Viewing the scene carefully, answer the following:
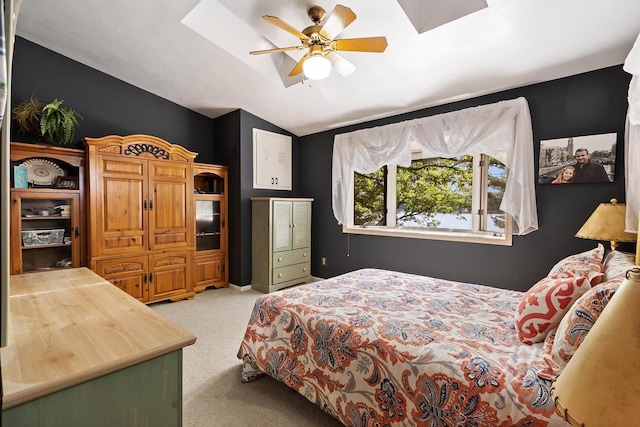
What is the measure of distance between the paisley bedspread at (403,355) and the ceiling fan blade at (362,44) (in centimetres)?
175

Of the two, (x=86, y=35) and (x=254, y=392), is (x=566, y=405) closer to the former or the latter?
(x=254, y=392)

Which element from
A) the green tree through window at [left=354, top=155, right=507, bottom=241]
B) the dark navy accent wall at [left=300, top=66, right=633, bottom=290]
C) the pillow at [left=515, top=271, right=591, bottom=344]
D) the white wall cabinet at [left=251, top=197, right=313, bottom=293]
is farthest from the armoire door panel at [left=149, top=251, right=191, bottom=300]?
the pillow at [left=515, top=271, right=591, bottom=344]

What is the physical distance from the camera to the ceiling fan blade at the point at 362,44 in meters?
2.05

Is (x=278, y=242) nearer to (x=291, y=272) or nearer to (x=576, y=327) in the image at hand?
(x=291, y=272)

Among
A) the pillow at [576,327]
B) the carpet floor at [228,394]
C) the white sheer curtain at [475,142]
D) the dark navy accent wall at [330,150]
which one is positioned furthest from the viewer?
the white sheer curtain at [475,142]

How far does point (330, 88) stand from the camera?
11.1 ft

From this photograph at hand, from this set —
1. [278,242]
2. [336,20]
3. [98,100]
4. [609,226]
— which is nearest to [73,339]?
[336,20]

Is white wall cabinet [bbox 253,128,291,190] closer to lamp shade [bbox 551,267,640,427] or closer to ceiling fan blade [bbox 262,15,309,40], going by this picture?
ceiling fan blade [bbox 262,15,309,40]

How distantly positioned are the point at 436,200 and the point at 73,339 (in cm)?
353

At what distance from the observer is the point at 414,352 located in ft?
4.45

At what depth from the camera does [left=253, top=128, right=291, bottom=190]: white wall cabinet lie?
14.0 ft

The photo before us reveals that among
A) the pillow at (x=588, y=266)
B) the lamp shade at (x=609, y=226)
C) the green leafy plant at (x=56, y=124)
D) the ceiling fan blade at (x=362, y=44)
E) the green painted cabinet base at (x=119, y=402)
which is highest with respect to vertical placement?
the ceiling fan blade at (x=362, y=44)

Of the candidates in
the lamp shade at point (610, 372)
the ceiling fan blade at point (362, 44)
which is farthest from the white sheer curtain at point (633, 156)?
the lamp shade at point (610, 372)

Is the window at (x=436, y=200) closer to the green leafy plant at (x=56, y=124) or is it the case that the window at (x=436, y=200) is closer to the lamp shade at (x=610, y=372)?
the lamp shade at (x=610, y=372)
